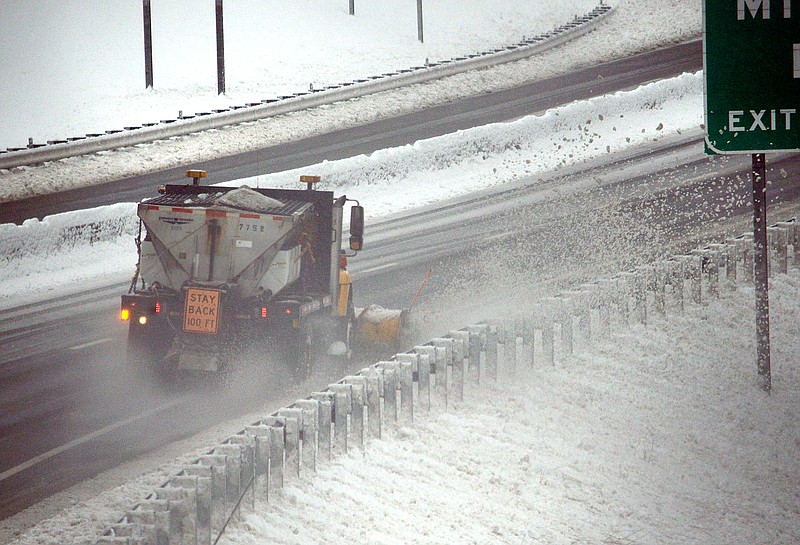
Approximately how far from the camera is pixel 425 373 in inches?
455

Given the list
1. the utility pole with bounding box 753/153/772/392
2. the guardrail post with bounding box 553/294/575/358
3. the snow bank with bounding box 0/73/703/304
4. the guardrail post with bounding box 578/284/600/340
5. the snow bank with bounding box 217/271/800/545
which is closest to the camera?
the snow bank with bounding box 217/271/800/545

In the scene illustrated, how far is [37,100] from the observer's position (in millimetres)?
41094

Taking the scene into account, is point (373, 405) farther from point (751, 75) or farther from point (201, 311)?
point (751, 75)

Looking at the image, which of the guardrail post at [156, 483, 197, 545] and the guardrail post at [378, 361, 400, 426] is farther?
the guardrail post at [378, 361, 400, 426]

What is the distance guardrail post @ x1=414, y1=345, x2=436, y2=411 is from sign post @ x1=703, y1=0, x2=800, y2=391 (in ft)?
15.8

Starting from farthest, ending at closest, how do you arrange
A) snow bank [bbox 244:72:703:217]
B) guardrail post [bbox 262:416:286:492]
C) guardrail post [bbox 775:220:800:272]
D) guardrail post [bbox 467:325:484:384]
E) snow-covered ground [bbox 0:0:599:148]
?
1. snow-covered ground [bbox 0:0:599:148]
2. snow bank [bbox 244:72:703:217]
3. guardrail post [bbox 775:220:800:272]
4. guardrail post [bbox 467:325:484:384]
5. guardrail post [bbox 262:416:286:492]

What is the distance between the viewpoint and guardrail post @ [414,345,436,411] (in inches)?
453

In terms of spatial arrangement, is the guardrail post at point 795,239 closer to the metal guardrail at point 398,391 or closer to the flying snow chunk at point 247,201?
the metal guardrail at point 398,391

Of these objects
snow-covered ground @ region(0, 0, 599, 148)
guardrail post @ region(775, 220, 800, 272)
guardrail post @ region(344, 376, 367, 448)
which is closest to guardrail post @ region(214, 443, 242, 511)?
guardrail post @ region(344, 376, 367, 448)

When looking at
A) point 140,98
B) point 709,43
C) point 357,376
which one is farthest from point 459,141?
point 357,376

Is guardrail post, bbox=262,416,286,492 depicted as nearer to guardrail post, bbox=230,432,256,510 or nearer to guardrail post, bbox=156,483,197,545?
guardrail post, bbox=230,432,256,510

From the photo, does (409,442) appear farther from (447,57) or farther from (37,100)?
(447,57)

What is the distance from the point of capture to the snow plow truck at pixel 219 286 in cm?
1303

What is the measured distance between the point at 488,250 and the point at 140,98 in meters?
20.5
